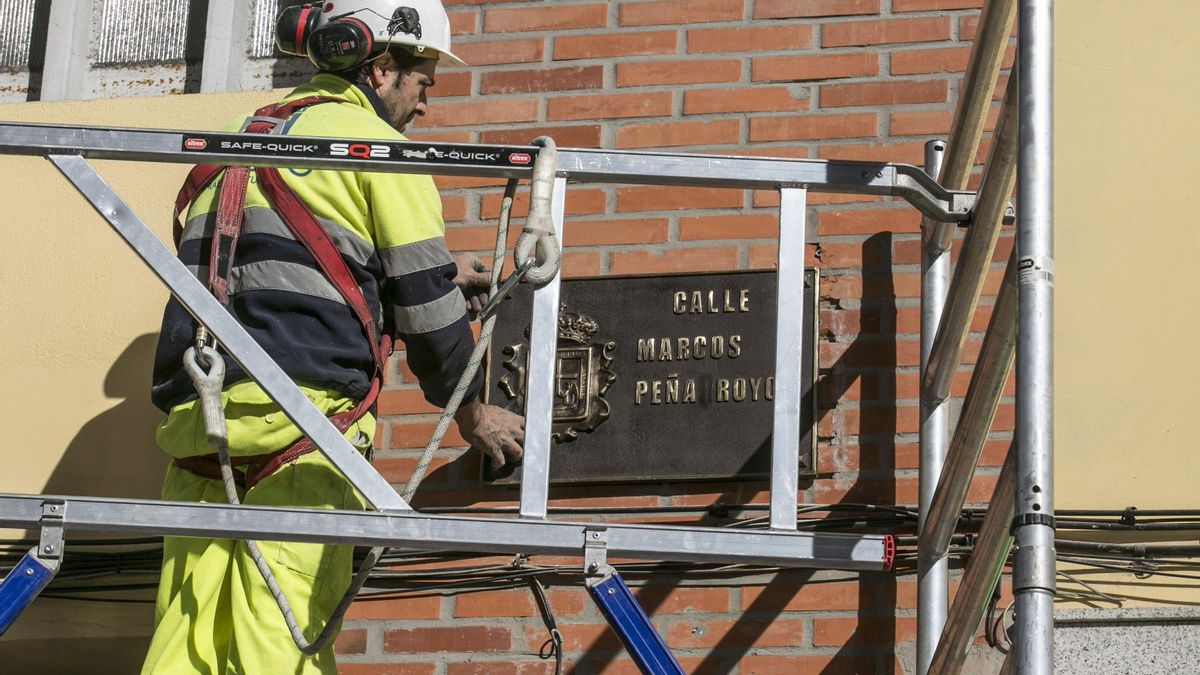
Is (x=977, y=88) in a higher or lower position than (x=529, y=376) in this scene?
higher

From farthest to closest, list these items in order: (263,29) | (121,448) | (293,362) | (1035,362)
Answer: (263,29)
(121,448)
(293,362)
(1035,362)

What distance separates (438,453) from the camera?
575 centimetres

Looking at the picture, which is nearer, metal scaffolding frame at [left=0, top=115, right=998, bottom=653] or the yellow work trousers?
metal scaffolding frame at [left=0, top=115, right=998, bottom=653]

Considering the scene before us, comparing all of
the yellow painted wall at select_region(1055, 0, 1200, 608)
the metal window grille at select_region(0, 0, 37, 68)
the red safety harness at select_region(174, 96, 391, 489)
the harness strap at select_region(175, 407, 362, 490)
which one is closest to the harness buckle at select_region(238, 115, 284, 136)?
the red safety harness at select_region(174, 96, 391, 489)

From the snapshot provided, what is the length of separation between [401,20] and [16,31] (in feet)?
6.86

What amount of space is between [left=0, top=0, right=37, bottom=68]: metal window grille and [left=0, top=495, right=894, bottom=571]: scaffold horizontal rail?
3.36 meters

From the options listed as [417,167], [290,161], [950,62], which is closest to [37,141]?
[290,161]

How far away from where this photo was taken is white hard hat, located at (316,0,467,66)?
17.8ft

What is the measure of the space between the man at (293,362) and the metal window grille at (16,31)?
2.04 meters

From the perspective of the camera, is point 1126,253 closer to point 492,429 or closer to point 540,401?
point 492,429

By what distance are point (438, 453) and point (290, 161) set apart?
171 centimetres

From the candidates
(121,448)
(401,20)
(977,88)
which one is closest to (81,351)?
(121,448)

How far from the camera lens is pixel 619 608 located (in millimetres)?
3869

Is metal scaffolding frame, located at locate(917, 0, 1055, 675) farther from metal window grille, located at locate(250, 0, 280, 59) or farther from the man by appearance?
metal window grille, located at locate(250, 0, 280, 59)
